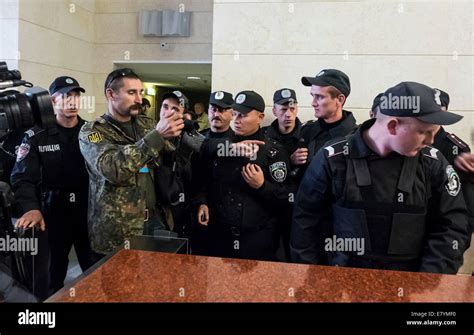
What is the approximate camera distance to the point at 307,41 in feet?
11.5

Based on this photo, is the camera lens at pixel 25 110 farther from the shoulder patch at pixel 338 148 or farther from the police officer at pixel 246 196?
the shoulder patch at pixel 338 148

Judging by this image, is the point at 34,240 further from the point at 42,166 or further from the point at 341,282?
the point at 341,282

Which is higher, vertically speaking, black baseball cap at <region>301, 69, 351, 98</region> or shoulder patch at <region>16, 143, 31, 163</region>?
black baseball cap at <region>301, 69, 351, 98</region>

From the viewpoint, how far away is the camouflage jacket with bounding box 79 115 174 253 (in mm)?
1875

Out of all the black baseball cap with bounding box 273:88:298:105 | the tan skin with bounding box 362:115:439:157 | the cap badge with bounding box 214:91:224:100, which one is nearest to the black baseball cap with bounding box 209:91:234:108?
the cap badge with bounding box 214:91:224:100

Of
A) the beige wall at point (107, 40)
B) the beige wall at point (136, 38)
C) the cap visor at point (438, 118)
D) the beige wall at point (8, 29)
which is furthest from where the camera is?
the beige wall at point (136, 38)

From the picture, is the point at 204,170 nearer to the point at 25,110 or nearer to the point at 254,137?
the point at 254,137

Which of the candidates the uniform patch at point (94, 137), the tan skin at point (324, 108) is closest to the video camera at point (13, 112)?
the uniform patch at point (94, 137)

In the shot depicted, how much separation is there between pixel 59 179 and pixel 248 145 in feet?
4.42

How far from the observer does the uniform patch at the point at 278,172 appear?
2348mm

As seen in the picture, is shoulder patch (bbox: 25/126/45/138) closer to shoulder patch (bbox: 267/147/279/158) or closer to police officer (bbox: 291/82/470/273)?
shoulder patch (bbox: 267/147/279/158)

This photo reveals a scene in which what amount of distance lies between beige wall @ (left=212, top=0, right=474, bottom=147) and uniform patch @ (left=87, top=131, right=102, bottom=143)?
6.04 ft

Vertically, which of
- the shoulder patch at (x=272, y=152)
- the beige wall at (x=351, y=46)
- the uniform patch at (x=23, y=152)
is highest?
the beige wall at (x=351, y=46)

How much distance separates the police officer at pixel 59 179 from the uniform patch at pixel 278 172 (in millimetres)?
1306
